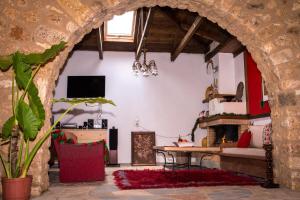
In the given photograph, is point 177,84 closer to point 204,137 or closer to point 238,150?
point 204,137

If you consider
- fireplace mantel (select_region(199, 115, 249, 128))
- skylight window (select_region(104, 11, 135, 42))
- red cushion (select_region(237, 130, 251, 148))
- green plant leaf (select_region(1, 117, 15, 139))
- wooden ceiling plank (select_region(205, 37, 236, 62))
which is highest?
skylight window (select_region(104, 11, 135, 42))

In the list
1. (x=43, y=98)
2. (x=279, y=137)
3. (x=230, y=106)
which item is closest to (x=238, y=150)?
(x=279, y=137)

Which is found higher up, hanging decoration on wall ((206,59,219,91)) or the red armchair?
hanging decoration on wall ((206,59,219,91))

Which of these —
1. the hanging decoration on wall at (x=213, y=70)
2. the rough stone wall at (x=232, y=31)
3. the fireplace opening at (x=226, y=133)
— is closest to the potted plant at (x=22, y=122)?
the rough stone wall at (x=232, y=31)

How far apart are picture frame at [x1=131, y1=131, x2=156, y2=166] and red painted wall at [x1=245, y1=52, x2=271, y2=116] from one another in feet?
8.76

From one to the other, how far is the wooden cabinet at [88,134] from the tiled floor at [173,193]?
12.1 ft

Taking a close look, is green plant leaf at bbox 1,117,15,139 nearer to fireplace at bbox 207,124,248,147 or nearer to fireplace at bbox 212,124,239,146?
fireplace at bbox 212,124,239,146

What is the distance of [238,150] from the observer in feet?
15.7

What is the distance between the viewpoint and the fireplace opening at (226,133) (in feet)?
22.7

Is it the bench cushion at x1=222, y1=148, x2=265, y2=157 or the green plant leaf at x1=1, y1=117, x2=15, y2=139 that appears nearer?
the green plant leaf at x1=1, y1=117, x2=15, y2=139

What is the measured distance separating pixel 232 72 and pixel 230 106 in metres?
1.29

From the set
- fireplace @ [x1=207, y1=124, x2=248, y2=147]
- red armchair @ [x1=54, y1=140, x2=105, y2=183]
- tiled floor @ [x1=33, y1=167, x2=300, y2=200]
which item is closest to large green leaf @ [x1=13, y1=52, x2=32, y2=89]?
tiled floor @ [x1=33, y1=167, x2=300, y2=200]

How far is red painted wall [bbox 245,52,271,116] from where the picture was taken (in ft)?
20.8

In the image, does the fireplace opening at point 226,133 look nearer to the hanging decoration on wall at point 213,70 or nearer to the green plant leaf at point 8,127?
the hanging decoration on wall at point 213,70
